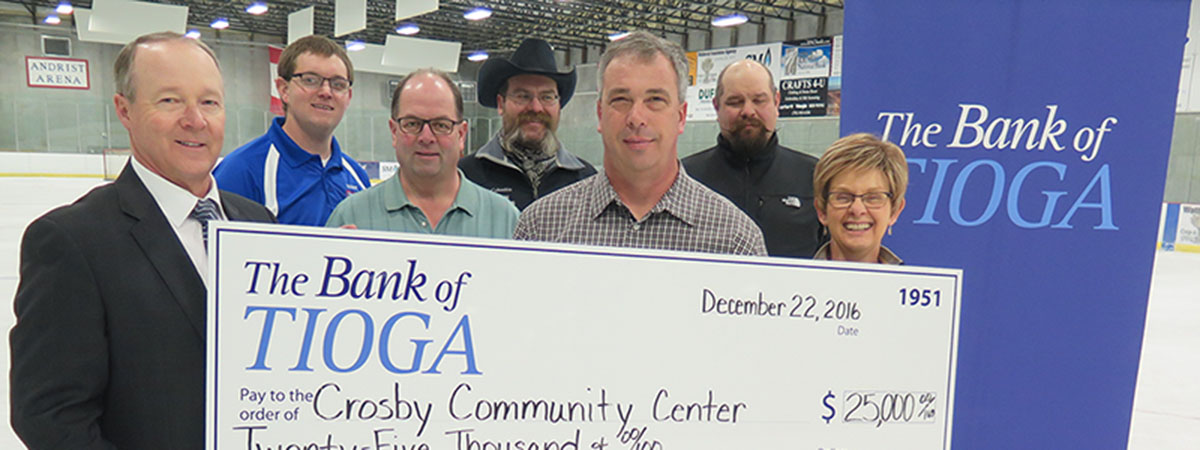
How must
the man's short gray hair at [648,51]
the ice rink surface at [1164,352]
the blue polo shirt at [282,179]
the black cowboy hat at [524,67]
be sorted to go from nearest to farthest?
the man's short gray hair at [648,51] < the blue polo shirt at [282,179] < the black cowboy hat at [524,67] < the ice rink surface at [1164,352]

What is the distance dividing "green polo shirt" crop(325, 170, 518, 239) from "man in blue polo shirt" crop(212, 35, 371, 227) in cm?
43

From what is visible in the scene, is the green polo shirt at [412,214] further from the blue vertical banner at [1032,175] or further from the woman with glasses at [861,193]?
the blue vertical banner at [1032,175]

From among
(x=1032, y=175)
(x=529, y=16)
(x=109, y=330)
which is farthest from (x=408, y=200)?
(x=529, y=16)

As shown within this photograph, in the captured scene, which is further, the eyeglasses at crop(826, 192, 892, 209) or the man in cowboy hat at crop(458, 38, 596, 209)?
the man in cowboy hat at crop(458, 38, 596, 209)

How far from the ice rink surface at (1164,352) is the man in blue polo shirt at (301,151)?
6.59 ft

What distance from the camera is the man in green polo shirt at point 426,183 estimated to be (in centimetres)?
174

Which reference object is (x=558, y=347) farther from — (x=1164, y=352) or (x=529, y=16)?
(x=529, y=16)

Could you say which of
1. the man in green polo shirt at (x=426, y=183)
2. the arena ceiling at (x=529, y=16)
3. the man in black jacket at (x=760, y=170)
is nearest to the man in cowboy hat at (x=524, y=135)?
the man in black jacket at (x=760, y=170)

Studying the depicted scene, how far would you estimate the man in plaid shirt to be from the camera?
4.56 feet

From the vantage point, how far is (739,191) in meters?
2.39

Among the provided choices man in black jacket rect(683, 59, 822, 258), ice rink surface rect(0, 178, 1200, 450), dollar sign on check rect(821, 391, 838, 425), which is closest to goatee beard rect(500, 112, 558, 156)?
man in black jacket rect(683, 59, 822, 258)

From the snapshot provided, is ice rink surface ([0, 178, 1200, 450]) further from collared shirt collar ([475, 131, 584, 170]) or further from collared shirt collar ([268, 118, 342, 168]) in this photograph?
collared shirt collar ([475, 131, 584, 170])

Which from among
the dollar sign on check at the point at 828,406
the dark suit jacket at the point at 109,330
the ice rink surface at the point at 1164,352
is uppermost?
the dark suit jacket at the point at 109,330

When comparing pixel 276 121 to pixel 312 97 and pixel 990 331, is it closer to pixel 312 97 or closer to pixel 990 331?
pixel 312 97
